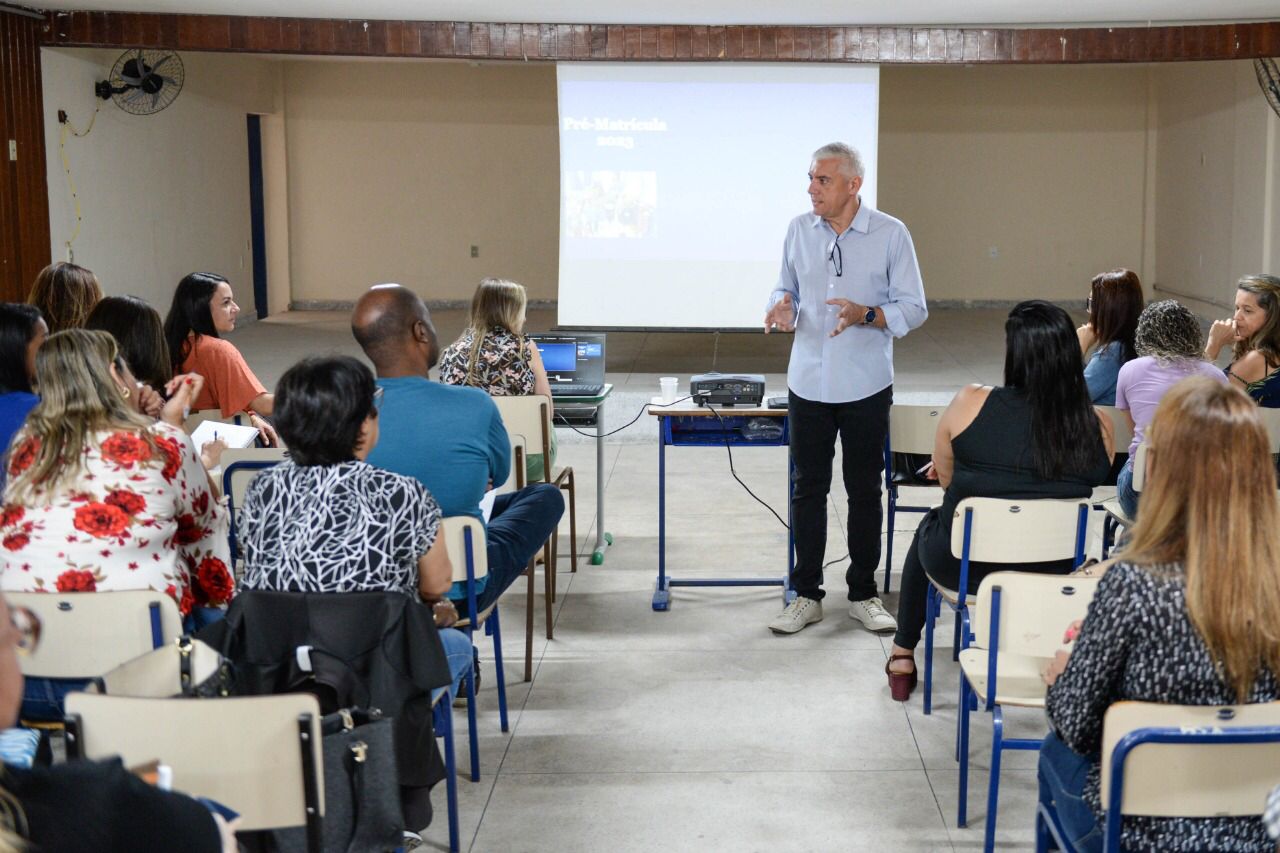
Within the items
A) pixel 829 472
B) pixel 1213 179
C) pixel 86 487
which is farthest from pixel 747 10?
pixel 1213 179

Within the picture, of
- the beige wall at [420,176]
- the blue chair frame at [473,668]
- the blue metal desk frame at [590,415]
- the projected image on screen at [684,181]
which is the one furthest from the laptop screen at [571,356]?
the beige wall at [420,176]

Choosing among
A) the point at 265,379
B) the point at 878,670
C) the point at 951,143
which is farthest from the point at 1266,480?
the point at 951,143

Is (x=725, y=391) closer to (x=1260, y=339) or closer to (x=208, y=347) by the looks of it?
(x=208, y=347)

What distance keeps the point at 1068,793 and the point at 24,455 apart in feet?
7.14

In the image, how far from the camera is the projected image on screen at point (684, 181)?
354 inches

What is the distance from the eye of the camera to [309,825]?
1.94m

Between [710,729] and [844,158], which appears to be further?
[844,158]

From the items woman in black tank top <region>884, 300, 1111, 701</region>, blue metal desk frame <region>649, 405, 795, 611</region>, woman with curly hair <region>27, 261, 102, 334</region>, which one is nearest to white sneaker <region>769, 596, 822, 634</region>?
blue metal desk frame <region>649, 405, 795, 611</region>

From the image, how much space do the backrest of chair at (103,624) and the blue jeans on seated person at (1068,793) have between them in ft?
5.21

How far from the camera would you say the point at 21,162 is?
25.8ft

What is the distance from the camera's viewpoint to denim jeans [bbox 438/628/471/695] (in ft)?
9.09

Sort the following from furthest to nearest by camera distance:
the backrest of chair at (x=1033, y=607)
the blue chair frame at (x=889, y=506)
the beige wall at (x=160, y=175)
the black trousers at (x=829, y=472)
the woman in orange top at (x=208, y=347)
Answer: the beige wall at (x=160, y=175) < the blue chair frame at (x=889, y=506) < the woman in orange top at (x=208, y=347) < the black trousers at (x=829, y=472) < the backrest of chair at (x=1033, y=607)

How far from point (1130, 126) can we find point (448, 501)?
500 inches

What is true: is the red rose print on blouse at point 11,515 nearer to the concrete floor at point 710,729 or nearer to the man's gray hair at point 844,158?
the concrete floor at point 710,729
